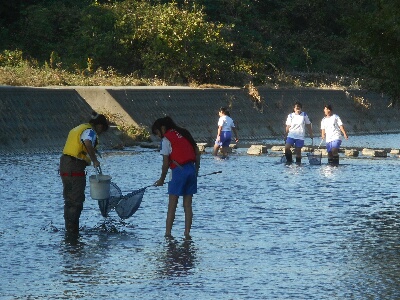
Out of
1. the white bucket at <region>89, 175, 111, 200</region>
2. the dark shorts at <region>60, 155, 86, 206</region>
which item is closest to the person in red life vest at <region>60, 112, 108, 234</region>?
the dark shorts at <region>60, 155, 86, 206</region>

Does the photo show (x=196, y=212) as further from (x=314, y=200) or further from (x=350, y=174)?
(x=350, y=174)

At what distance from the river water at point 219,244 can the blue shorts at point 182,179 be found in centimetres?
57

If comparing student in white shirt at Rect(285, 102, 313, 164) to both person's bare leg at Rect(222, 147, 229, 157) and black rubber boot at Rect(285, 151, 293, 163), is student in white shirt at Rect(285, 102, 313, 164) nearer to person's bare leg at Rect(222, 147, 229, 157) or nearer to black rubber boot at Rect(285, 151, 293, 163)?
black rubber boot at Rect(285, 151, 293, 163)

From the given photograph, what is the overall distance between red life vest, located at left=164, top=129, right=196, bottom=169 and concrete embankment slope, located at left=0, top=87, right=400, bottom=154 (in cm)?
1780

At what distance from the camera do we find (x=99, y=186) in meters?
15.9

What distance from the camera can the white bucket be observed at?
1591 cm

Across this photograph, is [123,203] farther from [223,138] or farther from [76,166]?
[223,138]

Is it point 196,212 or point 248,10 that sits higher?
point 248,10

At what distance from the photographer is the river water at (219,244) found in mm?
11602

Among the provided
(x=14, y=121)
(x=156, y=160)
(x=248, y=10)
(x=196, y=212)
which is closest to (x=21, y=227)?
(x=196, y=212)

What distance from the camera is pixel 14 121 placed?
3409 centimetres

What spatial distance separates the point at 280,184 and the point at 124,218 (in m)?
7.35

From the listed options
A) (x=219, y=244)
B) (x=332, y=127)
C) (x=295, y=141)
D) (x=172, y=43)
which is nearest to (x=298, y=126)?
(x=295, y=141)

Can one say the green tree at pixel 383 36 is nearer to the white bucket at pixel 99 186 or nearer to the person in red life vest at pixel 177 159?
the person in red life vest at pixel 177 159
